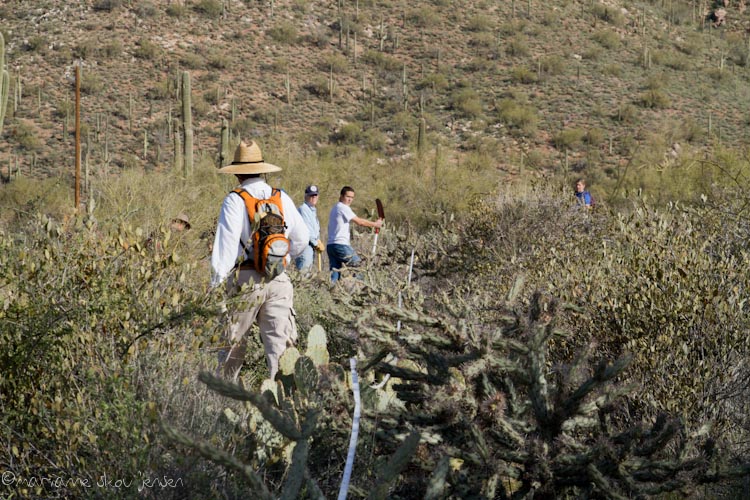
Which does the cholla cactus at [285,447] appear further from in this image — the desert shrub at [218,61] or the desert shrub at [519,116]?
the desert shrub at [218,61]

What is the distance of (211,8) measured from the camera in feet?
143

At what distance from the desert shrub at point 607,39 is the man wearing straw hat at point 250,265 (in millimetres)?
43300

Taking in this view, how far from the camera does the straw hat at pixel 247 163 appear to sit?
5586mm

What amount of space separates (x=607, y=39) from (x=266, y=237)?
44032 millimetres

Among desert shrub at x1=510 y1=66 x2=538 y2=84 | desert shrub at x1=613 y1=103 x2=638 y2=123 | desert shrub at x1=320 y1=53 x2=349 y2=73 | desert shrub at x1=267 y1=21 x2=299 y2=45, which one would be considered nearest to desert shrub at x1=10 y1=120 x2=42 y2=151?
desert shrub at x1=267 y1=21 x2=299 y2=45

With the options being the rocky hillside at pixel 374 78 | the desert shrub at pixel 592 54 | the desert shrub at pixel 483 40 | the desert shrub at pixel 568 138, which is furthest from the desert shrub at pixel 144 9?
the desert shrub at pixel 592 54

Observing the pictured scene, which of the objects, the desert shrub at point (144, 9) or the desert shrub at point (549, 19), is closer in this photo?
the desert shrub at point (144, 9)

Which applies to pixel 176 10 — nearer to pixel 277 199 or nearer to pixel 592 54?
pixel 592 54

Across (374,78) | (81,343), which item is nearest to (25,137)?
(374,78)

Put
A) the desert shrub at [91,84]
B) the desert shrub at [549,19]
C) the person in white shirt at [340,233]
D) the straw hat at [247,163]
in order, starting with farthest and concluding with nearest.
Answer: the desert shrub at [549,19] → the desert shrub at [91,84] → the person in white shirt at [340,233] → the straw hat at [247,163]

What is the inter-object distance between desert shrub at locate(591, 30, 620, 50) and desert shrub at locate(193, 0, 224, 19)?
20.0m

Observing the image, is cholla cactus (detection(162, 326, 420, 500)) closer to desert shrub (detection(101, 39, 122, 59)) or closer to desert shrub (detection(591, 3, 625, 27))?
desert shrub (detection(101, 39, 122, 59))

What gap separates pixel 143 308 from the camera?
3.95 m

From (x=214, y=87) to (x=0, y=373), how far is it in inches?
1427
